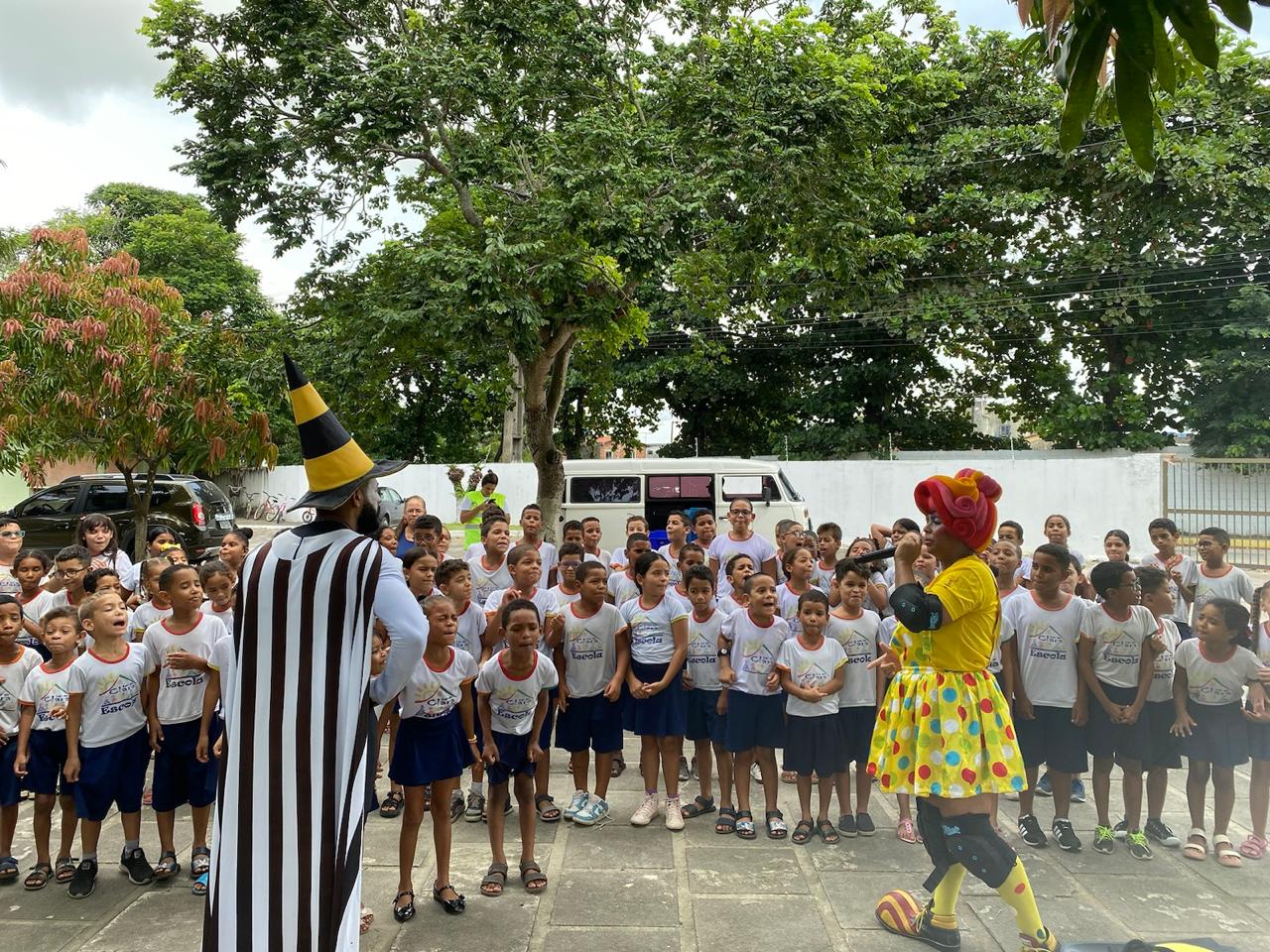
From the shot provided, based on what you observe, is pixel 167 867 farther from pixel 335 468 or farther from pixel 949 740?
pixel 949 740

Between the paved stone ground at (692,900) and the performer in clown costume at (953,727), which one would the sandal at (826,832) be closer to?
the paved stone ground at (692,900)

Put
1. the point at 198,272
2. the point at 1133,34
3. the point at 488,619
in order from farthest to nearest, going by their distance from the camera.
→ the point at 198,272, the point at 488,619, the point at 1133,34

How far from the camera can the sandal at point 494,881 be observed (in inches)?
159

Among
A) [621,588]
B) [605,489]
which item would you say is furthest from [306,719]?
[605,489]

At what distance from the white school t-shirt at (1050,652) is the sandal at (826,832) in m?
1.23

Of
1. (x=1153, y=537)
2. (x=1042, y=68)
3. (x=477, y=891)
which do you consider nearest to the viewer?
(x=1042, y=68)

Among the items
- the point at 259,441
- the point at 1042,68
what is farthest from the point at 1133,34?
the point at 259,441

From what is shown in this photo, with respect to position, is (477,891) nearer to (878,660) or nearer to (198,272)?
(878,660)

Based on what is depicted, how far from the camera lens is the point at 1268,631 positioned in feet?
15.5

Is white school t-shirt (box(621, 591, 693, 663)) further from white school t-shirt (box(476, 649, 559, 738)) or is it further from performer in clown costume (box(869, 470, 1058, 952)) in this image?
performer in clown costume (box(869, 470, 1058, 952))

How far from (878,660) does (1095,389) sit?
18553 mm

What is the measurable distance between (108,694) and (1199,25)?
458cm

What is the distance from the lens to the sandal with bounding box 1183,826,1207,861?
14.5 feet

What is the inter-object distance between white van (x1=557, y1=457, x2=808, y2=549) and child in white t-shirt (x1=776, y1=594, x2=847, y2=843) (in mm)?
8064
